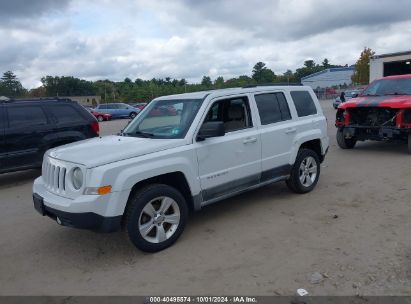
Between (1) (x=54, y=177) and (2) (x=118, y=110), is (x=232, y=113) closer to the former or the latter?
(1) (x=54, y=177)

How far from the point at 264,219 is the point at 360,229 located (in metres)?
1.21

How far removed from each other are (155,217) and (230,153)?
4.39ft

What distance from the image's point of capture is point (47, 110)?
8750 mm

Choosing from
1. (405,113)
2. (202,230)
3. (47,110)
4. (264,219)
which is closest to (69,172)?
(202,230)

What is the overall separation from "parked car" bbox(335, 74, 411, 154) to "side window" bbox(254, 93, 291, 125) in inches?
164

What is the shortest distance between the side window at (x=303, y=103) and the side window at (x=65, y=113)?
5.08 m

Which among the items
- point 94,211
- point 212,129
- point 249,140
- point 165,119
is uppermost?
point 165,119

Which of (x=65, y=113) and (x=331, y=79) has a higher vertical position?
(x=331, y=79)

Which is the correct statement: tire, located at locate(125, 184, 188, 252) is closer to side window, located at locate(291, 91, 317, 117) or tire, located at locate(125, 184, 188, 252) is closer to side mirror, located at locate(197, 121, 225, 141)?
side mirror, located at locate(197, 121, 225, 141)

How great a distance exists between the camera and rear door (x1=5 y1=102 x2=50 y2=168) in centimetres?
815

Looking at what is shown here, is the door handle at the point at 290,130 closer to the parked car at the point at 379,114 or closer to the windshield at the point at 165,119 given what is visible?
the windshield at the point at 165,119

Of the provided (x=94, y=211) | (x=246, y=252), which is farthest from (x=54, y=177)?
(x=246, y=252)

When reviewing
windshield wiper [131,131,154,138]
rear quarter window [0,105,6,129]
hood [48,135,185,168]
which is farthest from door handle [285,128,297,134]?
rear quarter window [0,105,6,129]

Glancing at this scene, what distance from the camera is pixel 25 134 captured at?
830 cm
